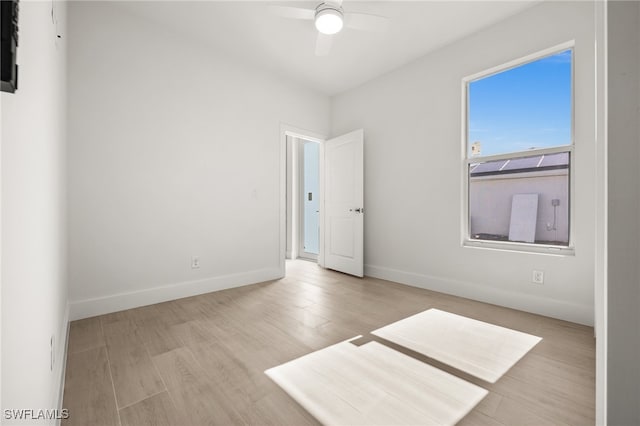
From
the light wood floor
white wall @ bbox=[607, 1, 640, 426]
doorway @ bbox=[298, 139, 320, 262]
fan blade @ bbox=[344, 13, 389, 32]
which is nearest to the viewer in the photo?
white wall @ bbox=[607, 1, 640, 426]

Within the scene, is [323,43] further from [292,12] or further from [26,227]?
[26,227]

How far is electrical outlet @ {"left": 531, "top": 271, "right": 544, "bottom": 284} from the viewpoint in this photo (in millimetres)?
2596

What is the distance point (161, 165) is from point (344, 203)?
244cm

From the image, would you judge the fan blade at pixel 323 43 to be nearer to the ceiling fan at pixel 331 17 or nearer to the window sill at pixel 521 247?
the ceiling fan at pixel 331 17

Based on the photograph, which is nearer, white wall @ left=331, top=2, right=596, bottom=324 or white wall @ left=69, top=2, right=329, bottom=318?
white wall @ left=331, top=2, right=596, bottom=324

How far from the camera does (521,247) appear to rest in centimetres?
279

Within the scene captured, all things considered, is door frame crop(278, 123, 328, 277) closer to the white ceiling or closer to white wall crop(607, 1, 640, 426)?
the white ceiling

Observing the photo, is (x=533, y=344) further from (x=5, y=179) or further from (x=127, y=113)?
(x=127, y=113)

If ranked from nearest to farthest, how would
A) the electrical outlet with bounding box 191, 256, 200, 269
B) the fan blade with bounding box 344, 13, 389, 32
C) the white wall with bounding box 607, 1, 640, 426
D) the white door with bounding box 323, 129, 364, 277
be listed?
the white wall with bounding box 607, 1, 640, 426 < the fan blade with bounding box 344, 13, 389, 32 < the electrical outlet with bounding box 191, 256, 200, 269 < the white door with bounding box 323, 129, 364, 277

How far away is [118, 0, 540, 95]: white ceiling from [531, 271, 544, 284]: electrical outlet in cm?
244

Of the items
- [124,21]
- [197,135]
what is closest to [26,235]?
[197,135]

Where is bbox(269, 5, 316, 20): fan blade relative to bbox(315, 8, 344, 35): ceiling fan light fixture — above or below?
above

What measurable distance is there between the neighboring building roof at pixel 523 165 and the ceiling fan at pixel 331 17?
5.72 ft

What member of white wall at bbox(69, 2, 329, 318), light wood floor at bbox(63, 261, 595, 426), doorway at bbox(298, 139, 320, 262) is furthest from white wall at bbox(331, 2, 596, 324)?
white wall at bbox(69, 2, 329, 318)
